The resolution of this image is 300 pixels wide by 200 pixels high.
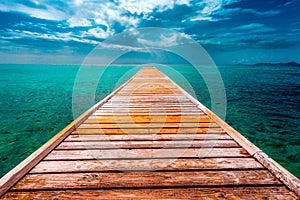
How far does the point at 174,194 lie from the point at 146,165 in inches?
21.9

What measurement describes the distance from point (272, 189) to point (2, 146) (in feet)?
21.9

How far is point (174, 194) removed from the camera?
187cm

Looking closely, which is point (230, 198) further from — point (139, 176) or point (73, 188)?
point (73, 188)

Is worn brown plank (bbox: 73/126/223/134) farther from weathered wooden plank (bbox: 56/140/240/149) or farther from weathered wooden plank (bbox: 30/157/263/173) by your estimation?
weathered wooden plank (bbox: 30/157/263/173)

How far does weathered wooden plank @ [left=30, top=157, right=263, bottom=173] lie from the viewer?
7.42ft

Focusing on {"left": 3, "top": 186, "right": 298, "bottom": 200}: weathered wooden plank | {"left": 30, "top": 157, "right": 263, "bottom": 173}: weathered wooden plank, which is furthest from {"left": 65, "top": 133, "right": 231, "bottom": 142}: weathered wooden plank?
{"left": 3, "top": 186, "right": 298, "bottom": 200}: weathered wooden plank

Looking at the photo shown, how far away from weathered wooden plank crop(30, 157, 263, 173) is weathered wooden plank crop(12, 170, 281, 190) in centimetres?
8

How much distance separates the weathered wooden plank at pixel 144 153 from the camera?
254 cm

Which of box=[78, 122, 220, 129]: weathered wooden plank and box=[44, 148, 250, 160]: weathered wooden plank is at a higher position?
box=[78, 122, 220, 129]: weathered wooden plank

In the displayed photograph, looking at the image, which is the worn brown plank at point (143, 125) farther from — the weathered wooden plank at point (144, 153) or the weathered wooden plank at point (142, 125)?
the weathered wooden plank at point (144, 153)

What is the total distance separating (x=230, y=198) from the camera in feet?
5.94

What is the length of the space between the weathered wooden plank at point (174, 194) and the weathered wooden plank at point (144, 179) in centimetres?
7

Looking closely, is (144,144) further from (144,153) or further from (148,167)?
(148,167)

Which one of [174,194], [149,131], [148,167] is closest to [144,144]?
[149,131]
